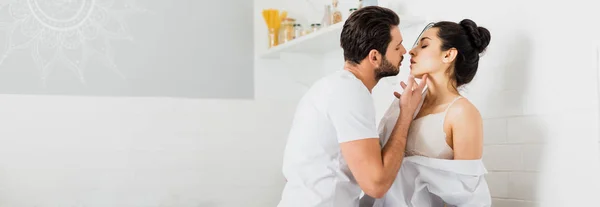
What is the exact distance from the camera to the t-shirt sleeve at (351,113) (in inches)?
82.4

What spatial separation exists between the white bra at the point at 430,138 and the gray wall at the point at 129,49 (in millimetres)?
1541

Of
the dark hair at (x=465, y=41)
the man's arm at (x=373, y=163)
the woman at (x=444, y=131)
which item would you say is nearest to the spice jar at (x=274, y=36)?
the woman at (x=444, y=131)

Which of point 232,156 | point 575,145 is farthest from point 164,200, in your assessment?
point 575,145

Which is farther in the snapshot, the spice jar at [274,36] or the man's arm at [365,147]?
the spice jar at [274,36]

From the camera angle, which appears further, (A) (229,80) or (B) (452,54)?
(A) (229,80)

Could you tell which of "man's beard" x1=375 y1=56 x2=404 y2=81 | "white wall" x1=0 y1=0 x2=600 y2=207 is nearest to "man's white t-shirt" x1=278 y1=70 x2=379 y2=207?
"man's beard" x1=375 y1=56 x2=404 y2=81

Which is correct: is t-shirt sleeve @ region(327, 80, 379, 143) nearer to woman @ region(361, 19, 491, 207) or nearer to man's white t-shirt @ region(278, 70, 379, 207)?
man's white t-shirt @ region(278, 70, 379, 207)

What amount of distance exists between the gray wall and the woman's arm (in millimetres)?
1692

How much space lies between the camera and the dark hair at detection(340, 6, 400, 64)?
2197mm

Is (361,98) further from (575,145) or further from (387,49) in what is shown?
(575,145)

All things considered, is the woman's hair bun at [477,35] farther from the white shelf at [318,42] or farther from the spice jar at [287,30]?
the spice jar at [287,30]

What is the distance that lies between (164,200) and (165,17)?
88 centimetres

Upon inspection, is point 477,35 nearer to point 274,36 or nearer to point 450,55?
point 450,55

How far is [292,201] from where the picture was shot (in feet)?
7.27
